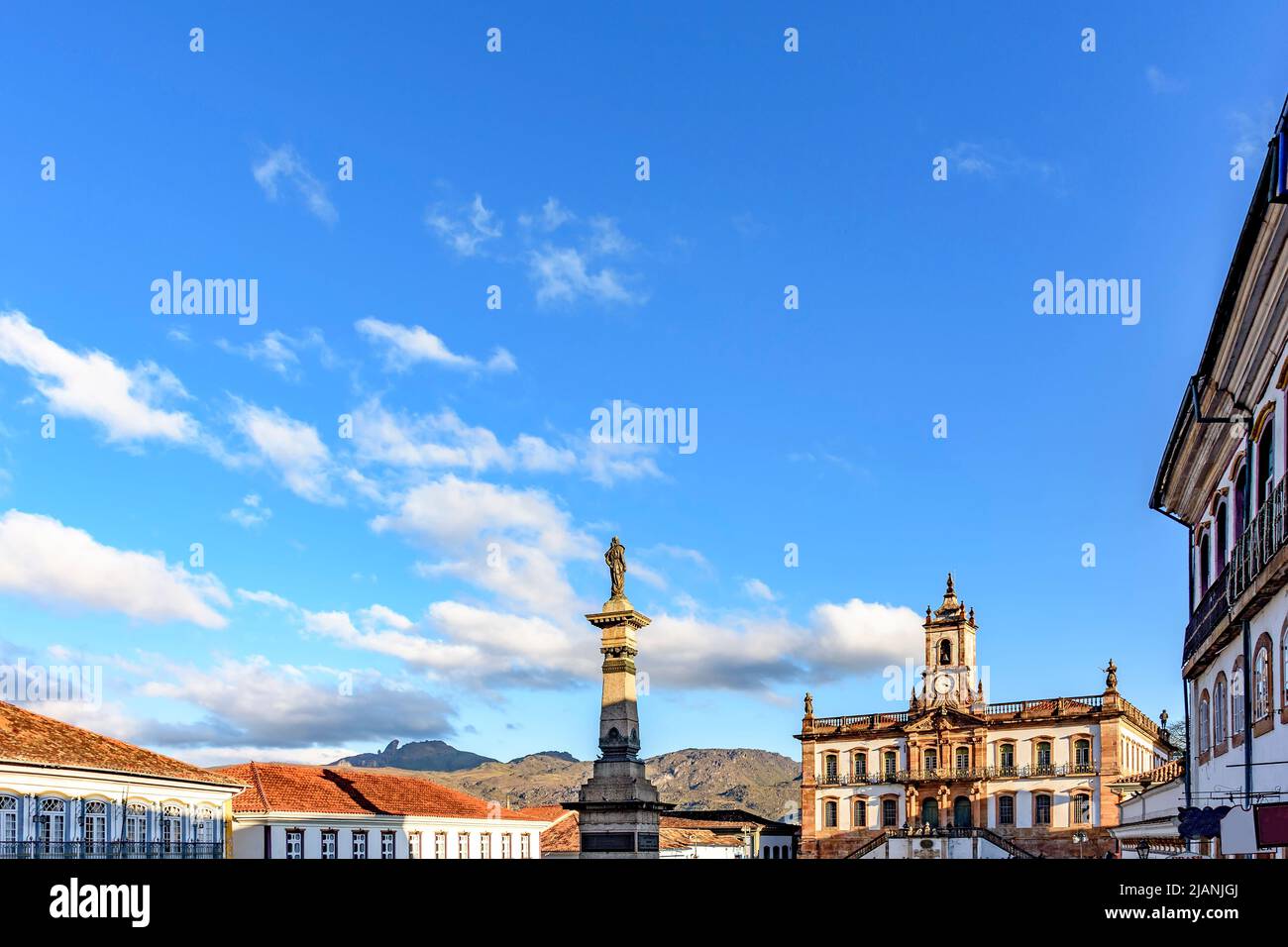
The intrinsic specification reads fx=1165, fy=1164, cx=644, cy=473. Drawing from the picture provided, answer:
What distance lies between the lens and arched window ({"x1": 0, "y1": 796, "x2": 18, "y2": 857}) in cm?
2282

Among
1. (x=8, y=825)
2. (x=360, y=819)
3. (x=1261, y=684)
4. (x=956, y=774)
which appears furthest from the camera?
(x=956, y=774)

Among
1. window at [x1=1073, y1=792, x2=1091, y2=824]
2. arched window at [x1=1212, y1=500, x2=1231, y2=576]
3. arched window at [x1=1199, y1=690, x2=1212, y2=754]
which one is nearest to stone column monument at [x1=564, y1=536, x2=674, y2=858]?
arched window at [x1=1199, y1=690, x2=1212, y2=754]

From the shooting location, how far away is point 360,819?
37594mm

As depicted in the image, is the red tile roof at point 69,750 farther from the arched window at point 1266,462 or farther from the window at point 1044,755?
the window at point 1044,755

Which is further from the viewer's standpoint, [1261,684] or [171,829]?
[171,829]

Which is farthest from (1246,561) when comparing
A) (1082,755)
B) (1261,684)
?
(1082,755)

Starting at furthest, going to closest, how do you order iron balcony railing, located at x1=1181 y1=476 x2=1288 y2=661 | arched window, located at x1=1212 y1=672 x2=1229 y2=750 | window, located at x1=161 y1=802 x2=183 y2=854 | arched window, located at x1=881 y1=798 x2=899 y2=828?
arched window, located at x1=881 y1=798 x2=899 y2=828, window, located at x1=161 y1=802 x2=183 y2=854, arched window, located at x1=1212 y1=672 x2=1229 y2=750, iron balcony railing, located at x1=1181 y1=476 x2=1288 y2=661

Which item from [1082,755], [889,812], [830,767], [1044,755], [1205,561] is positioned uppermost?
[1205,561]

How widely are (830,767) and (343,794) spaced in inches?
1333

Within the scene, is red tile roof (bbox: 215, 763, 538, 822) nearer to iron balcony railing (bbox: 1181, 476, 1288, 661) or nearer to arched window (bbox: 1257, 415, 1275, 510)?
iron balcony railing (bbox: 1181, 476, 1288, 661)

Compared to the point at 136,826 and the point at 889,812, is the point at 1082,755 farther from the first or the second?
the point at 136,826

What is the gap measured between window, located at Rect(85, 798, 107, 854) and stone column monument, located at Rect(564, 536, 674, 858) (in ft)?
33.9

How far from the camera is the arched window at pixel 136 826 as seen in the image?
26.8 meters
